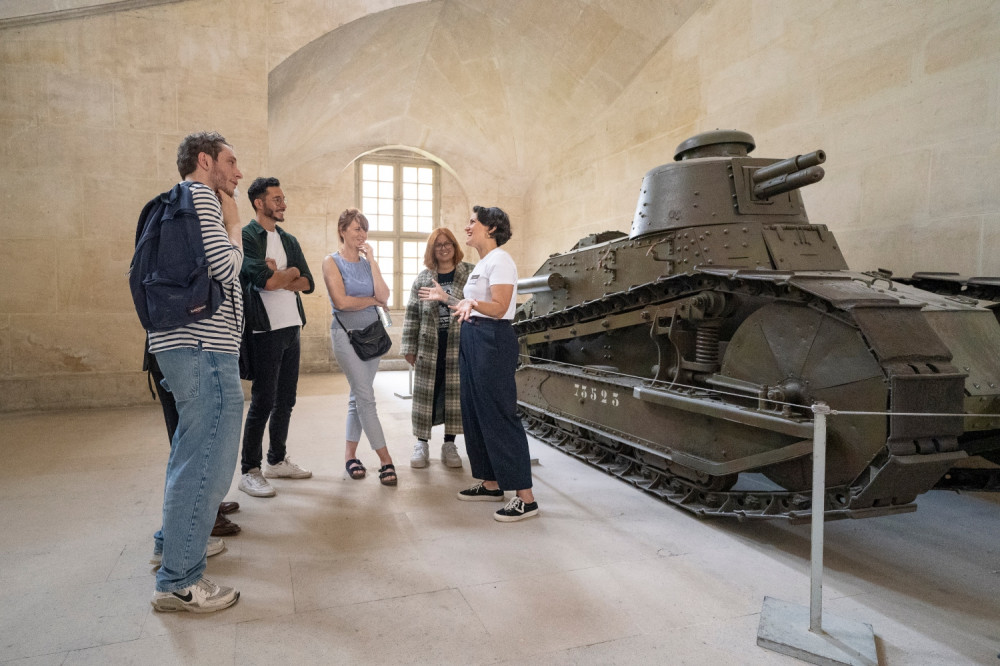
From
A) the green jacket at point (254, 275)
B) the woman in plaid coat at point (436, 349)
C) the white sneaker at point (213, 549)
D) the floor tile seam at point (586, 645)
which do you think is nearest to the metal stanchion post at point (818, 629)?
the floor tile seam at point (586, 645)

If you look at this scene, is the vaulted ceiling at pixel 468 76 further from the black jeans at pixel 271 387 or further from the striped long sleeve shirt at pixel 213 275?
the striped long sleeve shirt at pixel 213 275

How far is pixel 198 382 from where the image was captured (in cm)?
277

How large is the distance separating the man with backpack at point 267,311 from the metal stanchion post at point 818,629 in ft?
11.0

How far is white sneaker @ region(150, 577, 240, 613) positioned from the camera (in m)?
2.86

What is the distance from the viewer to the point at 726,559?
3.61 meters

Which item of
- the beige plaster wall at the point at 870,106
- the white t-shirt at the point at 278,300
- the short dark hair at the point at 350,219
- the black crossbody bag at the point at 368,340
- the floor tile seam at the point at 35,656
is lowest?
the floor tile seam at the point at 35,656

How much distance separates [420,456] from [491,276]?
220 cm

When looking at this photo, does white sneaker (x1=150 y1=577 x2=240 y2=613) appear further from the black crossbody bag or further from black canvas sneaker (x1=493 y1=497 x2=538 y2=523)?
the black crossbody bag

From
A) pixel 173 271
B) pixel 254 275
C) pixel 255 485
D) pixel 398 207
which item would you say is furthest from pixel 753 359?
pixel 398 207

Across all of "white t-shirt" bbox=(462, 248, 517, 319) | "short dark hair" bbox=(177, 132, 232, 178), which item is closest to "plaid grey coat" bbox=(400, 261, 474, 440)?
"white t-shirt" bbox=(462, 248, 517, 319)

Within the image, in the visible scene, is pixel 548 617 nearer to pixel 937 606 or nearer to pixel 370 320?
pixel 937 606

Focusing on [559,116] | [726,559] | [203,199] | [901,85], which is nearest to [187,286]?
[203,199]

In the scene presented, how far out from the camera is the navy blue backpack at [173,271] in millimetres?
2646

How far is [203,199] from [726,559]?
10.8 ft
